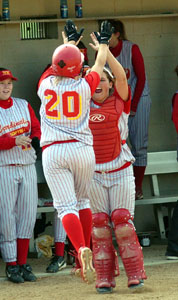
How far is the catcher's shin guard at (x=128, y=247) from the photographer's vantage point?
21.2ft

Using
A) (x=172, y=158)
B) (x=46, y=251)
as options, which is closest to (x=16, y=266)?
(x=46, y=251)

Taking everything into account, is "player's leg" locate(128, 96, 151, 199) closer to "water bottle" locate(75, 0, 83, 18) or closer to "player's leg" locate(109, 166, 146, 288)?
"water bottle" locate(75, 0, 83, 18)

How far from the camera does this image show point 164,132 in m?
9.99

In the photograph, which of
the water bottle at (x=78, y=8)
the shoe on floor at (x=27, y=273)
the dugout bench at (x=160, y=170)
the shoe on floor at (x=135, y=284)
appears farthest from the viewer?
the dugout bench at (x=160, y=170)

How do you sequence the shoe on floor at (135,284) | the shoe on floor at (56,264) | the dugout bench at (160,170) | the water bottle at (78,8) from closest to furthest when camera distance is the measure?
the shoe on floor at (135,284)
the shoe on floor at (56,264)
the water bottle at (78,8)
the dugout bench at (160,170)

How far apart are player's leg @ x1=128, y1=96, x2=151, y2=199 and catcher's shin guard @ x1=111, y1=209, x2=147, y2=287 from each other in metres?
2.79

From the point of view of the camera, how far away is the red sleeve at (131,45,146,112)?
925cm

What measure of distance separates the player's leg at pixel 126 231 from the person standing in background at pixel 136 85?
2.69m

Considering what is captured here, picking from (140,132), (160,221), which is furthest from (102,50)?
(160,221)

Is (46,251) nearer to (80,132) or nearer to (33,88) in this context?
(33,88)

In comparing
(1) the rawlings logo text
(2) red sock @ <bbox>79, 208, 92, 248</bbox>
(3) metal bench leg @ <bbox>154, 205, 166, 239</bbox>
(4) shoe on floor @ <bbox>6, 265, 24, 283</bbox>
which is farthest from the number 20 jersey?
(3) metal bench leg @ <bbox>154, 205, 166, 239</bbox>

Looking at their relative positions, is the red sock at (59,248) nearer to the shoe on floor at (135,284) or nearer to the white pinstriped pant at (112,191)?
the white pinstriped pant at (112,191)

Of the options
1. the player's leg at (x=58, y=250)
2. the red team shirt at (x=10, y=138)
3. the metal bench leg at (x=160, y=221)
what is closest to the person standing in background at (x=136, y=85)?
the metal bench leg at (x=160, y=221)

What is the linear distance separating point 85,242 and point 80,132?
2.88ft
